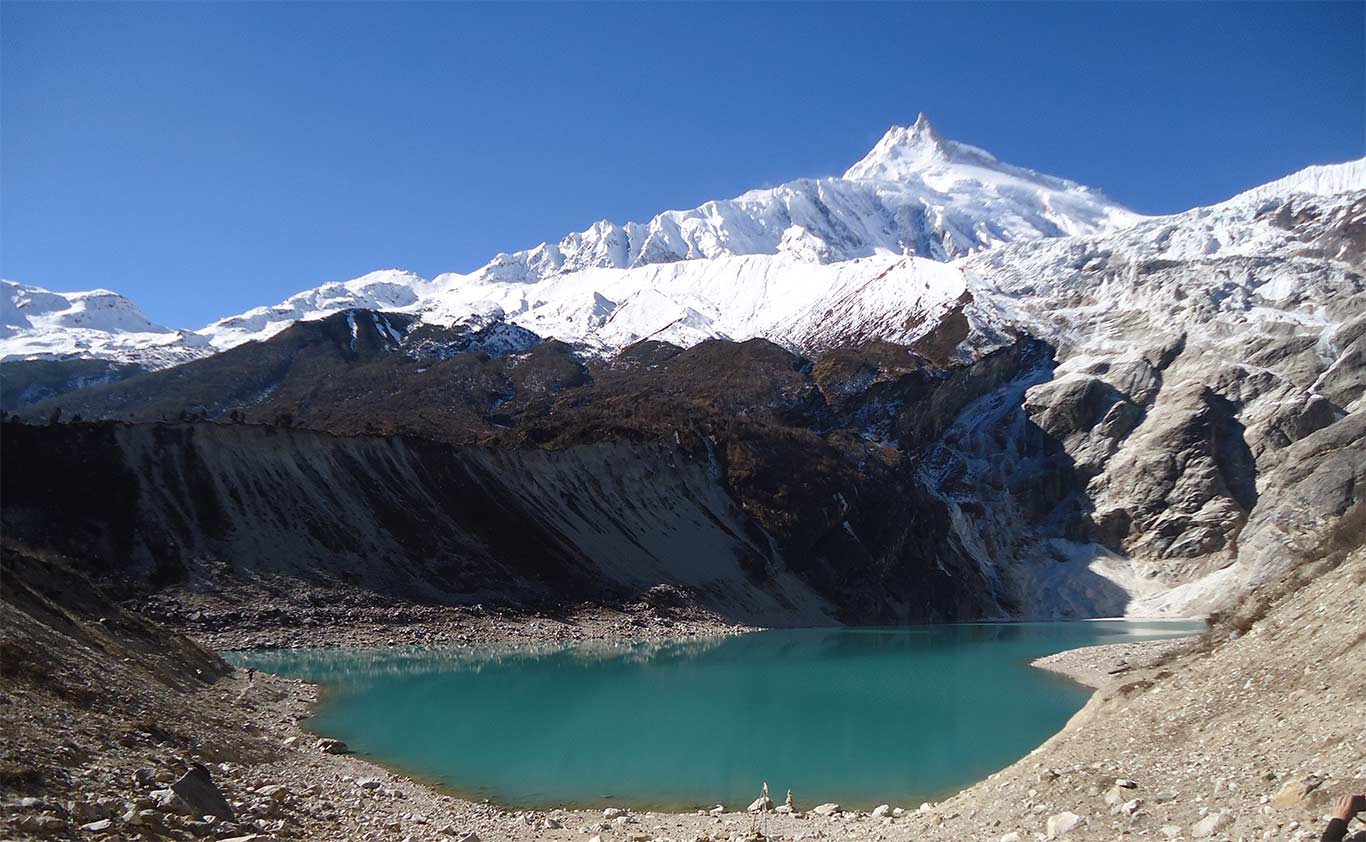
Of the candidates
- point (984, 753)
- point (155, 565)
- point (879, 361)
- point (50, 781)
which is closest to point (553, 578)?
point (155, 565)

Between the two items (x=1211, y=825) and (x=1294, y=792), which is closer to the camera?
(x=1294, y=792)

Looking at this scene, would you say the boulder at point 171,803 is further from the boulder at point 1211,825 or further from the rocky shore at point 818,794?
the boulder at point 1211,825

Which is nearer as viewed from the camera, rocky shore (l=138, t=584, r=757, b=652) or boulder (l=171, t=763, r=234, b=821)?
boulder (l=171, t=763, r=234, b=821)

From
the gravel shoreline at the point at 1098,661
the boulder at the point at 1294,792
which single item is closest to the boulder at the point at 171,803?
the boulder at the point at 1294,792

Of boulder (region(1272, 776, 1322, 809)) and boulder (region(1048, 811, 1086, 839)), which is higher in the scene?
boulder (region(1272, 776, 1322, 809))

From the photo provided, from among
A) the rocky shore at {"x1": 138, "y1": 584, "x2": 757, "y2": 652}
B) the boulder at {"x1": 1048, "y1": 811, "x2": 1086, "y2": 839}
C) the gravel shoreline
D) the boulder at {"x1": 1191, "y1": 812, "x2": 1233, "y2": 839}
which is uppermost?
the boulder at {"x1": 1191, "y1": 812, "x2": 1233, "y2": 839}

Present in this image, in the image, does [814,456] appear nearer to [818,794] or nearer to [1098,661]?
[1098,661]

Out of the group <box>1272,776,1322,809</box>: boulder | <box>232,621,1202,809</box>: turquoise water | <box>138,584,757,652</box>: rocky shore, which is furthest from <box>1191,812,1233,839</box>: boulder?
<box>138,584,757,652</box>: rocky shore

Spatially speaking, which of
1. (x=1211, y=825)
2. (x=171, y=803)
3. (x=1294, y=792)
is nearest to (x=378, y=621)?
(x=171, y=803)

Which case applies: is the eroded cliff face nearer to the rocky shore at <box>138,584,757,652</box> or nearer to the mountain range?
the mountain range

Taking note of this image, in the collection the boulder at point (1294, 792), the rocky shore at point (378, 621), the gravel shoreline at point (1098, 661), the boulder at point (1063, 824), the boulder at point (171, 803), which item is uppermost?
the boulder at point (1294, 792)
